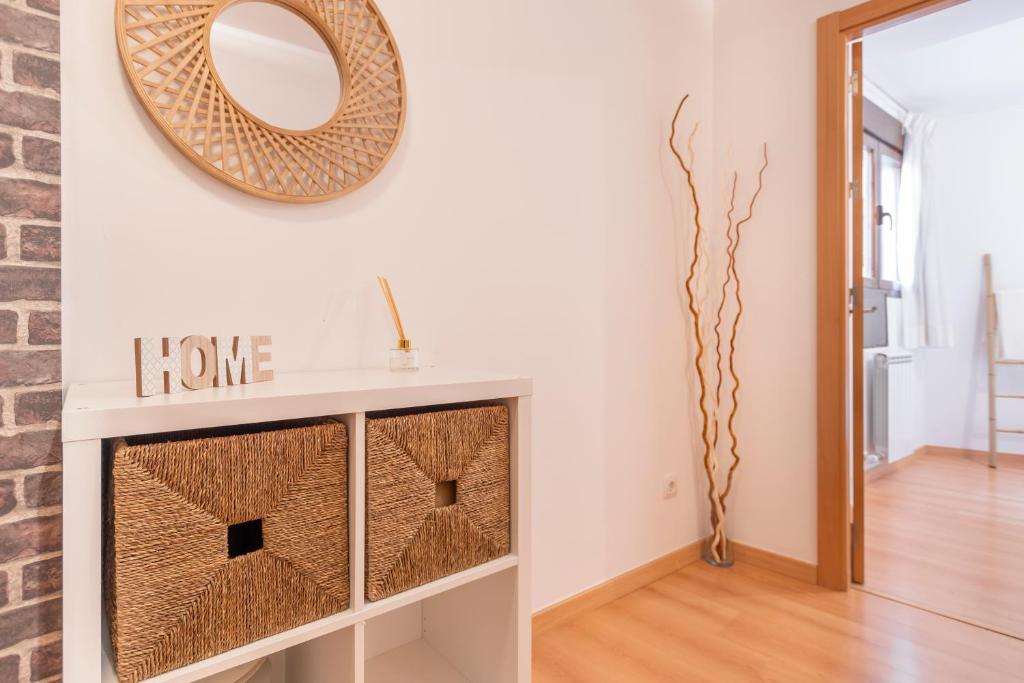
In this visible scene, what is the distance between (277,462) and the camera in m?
0.85

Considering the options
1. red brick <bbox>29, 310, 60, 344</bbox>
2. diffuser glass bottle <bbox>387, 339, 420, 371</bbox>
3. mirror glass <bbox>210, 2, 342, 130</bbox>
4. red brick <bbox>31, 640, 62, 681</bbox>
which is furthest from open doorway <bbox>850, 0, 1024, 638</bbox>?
red brick <bbox>29, 310, 60, 344</bbox>

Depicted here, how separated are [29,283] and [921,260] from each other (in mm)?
4750

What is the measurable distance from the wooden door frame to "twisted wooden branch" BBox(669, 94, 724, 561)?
379 millimetres

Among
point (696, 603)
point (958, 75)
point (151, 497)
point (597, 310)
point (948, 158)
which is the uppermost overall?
point (958, 75)

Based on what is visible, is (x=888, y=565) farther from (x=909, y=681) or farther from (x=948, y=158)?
(x=948, y=158)

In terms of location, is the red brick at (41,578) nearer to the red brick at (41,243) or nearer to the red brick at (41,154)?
the red brick at (41,243)

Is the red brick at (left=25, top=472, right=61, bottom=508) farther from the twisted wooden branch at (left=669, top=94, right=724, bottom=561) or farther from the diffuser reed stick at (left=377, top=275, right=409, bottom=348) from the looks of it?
the twisted wooden branch at (left=669, top=94, right=724, bottom=561)

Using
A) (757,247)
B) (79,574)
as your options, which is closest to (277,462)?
(79,574)

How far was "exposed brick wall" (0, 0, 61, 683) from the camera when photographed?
841 millimetres

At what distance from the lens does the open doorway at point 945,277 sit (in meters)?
3.28

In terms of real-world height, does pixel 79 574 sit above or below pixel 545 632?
above

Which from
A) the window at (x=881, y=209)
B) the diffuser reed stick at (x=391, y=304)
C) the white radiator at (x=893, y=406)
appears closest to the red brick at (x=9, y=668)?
the diffuser reed stick at (x=391, y=304)

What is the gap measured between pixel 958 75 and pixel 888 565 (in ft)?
9.87

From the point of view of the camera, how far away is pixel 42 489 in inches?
34.4
